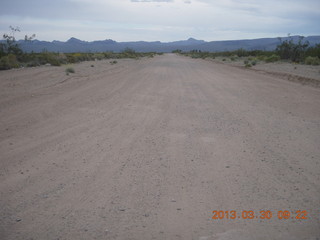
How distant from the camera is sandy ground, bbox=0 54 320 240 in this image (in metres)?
3.68

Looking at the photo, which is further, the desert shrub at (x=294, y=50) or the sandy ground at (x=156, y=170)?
the desert shrub at (x=294, y=50)

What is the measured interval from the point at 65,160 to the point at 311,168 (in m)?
4.53

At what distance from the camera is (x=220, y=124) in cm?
786

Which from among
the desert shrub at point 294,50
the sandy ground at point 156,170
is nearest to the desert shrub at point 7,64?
the sandy ground at point 156,170

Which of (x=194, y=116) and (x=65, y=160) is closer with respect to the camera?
(x=65, y=160)

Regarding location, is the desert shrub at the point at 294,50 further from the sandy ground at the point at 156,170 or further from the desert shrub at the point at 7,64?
the desert shrub at the point at 7,64

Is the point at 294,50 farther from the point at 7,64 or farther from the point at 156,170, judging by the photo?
the point at 156,170

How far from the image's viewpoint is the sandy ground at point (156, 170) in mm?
3680

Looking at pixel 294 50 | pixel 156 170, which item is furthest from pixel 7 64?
pixel 294 50

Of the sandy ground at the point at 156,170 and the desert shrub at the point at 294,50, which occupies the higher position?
the desert shrub at the point at 294,50

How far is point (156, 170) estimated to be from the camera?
16.8 ft

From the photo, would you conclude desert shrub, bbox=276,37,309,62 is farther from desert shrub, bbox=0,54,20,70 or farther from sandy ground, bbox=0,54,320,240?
desert shrub, bbox=0,54,20,70

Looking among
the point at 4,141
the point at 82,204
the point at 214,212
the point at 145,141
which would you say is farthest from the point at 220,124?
the point at 4,141

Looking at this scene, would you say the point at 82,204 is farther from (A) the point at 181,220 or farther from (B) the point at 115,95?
(B) the point at 115,95
